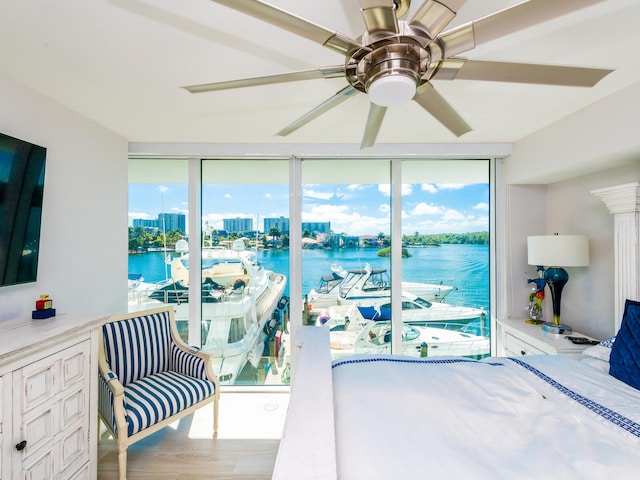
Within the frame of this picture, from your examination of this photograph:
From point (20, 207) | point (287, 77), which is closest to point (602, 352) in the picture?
point (287, 77)

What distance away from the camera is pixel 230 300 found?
304 centimetres

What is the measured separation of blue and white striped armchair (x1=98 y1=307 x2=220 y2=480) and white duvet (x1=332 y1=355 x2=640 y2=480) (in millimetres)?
1253

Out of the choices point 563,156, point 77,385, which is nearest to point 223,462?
point 77,385

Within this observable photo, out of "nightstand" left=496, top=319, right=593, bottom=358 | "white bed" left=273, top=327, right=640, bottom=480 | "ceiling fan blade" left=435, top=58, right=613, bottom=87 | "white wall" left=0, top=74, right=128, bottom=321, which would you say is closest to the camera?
"white bed" left=273, top=327, right=640, bottom=480

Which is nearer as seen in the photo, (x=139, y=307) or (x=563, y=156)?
(x=563, y=156)

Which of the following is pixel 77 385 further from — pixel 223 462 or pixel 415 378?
pixel 415 378

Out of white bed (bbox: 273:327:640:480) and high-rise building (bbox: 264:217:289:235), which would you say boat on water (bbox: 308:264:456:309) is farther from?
white bed (bbox: 273:327:640:480)

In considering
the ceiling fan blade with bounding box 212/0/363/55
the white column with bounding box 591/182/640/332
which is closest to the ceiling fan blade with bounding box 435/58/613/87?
the ceiling fan blade with bounding box 212/0/363/55

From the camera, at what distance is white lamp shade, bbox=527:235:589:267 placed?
7.22 ft

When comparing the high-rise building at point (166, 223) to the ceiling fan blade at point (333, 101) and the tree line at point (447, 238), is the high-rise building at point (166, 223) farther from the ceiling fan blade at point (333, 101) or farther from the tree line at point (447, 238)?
the tree line at point (447, 238)

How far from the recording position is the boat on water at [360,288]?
9.99 feet

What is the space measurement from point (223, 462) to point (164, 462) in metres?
0.41

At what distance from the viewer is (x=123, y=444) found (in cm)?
173

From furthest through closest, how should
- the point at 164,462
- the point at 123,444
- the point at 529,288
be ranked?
the point at 529,288 < the point at 164,462 < the point at 123,444
